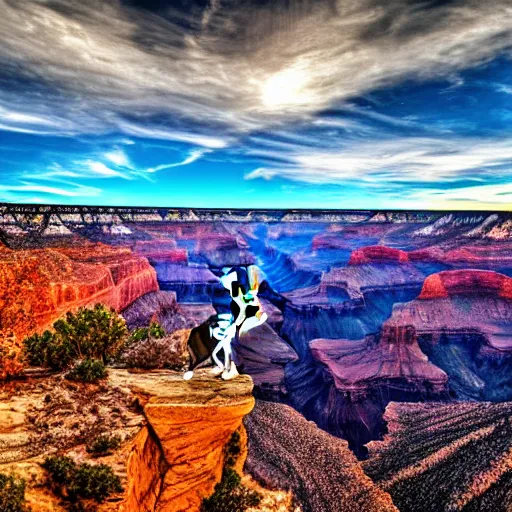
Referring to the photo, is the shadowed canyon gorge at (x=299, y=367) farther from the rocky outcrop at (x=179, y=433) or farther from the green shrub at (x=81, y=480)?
the green shrub at (x=81, y=480)

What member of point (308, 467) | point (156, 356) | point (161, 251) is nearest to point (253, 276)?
point (156, 356)

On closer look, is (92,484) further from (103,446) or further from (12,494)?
(12,494)

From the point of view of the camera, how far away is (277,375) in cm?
4053

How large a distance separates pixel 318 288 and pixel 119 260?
1345 inches

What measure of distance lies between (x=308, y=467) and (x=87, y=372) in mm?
17003

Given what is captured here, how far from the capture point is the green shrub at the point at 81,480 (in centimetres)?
840

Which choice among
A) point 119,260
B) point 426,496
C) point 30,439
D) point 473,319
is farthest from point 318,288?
point 30,439

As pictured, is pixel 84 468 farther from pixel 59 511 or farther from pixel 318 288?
pixel 318 288

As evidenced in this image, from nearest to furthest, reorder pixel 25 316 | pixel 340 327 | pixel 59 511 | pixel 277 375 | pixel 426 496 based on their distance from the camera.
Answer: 1. pixel 59 511
2. pixel 25 316
3. pixel 426 496
4. pixel 277 375
5. pixel 340 327

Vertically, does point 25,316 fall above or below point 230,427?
above

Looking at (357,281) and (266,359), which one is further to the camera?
(357,281)

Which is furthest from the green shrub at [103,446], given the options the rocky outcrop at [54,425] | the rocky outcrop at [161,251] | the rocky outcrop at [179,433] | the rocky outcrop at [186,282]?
the rocky outcrop at [161,251]

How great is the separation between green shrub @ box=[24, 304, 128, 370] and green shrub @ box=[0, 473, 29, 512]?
206 inches

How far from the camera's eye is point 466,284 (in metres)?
51.9
